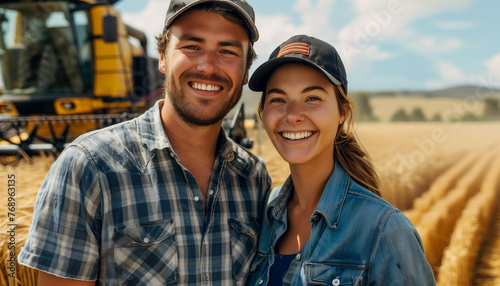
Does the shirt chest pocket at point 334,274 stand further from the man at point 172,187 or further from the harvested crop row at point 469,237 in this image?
the harvested crop row at point 469,237

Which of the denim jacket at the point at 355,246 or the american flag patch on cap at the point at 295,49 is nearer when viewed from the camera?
the denim jacket at the point at 355,246

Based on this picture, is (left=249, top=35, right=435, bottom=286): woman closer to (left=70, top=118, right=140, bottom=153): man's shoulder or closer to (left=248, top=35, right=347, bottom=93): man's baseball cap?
(left=248, top=35, right=347, bottom=93): man's baseball cap

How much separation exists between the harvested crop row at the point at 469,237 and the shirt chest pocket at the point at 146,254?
3089 millimetres

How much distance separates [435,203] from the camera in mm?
6695

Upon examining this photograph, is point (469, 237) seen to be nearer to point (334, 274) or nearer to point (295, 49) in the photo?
point (334, 274)

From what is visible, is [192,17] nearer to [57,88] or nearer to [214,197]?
[214,197]

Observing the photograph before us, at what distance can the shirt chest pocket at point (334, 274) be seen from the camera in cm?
177

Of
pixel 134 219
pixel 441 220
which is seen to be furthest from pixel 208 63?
pixel 441 220

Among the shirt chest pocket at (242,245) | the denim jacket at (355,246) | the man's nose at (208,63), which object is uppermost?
the man's nose at (208,63)

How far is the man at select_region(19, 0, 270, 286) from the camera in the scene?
1847mm

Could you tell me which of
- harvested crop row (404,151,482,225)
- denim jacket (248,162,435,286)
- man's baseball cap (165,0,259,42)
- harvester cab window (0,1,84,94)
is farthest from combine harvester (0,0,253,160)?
denim jacket (248,162,435,286)

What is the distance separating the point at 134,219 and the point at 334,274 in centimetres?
93

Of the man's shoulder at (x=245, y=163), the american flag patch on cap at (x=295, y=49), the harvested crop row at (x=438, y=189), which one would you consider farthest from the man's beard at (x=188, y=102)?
the harvested crop row at (x=438, y=189)

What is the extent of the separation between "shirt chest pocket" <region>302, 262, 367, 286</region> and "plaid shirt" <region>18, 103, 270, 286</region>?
42cm
